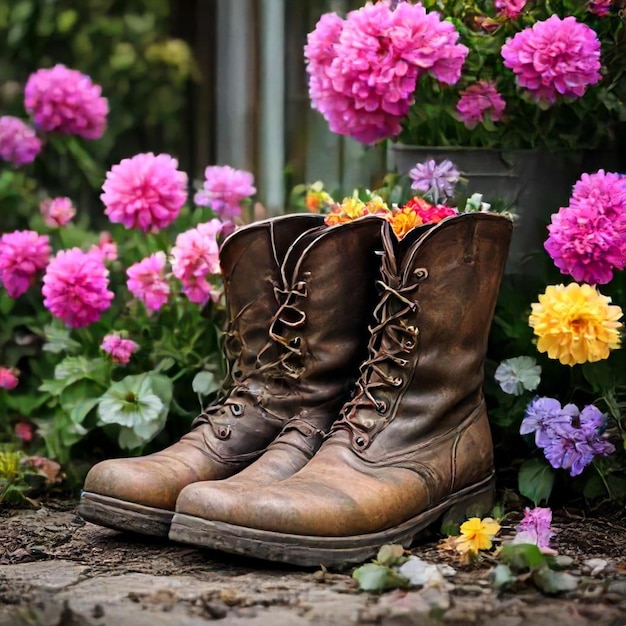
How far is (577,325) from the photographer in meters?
1.74

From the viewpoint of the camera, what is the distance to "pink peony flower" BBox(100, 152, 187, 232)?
7.16 ft

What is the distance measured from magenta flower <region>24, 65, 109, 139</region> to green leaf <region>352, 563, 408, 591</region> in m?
1.79

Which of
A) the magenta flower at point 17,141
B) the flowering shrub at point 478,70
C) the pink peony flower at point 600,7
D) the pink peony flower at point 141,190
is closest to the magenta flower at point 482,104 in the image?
the flowering shrub at point 478,70

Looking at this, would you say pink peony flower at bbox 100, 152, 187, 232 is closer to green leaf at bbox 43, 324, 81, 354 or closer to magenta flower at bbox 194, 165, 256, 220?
magenta flower at bbox 194, 165, 256, 220

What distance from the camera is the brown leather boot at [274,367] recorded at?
5.42 ft

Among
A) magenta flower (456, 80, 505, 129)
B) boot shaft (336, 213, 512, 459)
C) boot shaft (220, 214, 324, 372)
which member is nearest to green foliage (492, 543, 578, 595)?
boot shaft (336, 213, 512, 459)

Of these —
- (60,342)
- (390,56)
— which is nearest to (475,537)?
(390,56)

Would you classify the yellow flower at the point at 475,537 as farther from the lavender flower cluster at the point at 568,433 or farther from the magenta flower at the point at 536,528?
the lavender flower cluster at the point at 568,433

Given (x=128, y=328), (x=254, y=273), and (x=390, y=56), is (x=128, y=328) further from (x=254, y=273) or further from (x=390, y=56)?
(x=390, y=56)

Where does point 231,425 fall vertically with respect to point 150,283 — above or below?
below

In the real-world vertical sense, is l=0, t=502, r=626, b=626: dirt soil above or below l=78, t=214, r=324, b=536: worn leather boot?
below

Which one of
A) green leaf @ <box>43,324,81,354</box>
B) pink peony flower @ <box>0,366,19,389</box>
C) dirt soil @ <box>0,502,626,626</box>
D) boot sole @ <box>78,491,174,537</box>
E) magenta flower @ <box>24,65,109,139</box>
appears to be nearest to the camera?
dirt soil @ <box>0,502,626,626</box>

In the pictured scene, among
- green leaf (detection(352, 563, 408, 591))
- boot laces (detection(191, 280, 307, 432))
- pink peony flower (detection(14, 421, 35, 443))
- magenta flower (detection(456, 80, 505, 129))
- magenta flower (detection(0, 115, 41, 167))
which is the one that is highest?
magenta flower (detection(456, 80, 505, 129))

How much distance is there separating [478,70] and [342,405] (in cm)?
74
